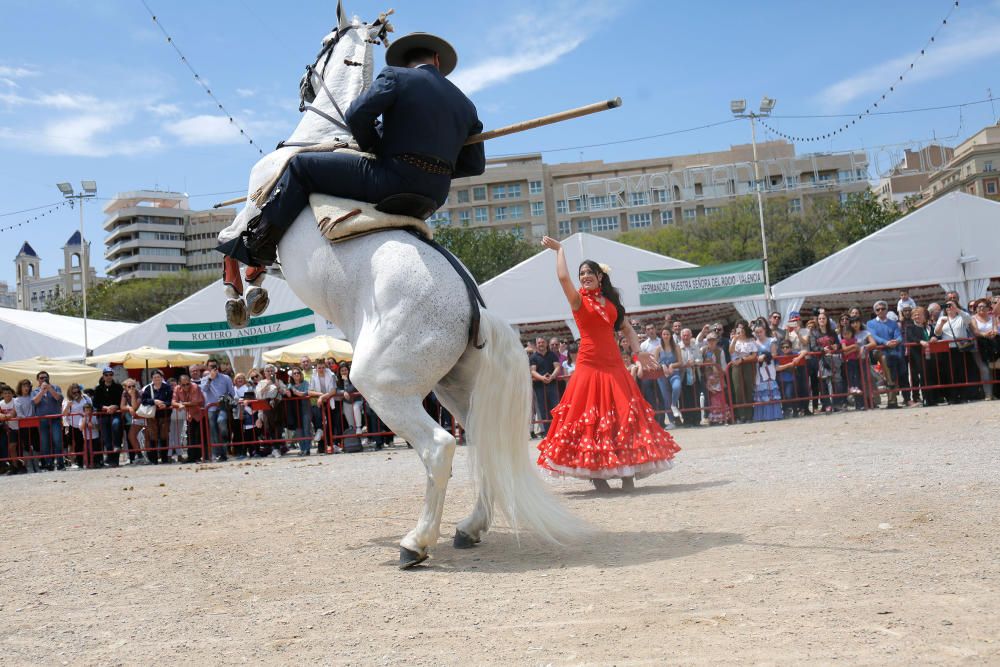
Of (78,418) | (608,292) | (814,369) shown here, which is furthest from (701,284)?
(608,292)

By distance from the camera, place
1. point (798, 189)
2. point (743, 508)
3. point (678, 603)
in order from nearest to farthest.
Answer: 1. point (678, 603)
2. point (743, 508)
3. point (798, 189)

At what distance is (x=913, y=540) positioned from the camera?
14.0 feet

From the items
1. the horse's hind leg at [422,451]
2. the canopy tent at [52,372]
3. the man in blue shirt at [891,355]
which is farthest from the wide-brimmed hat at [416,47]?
the canopy tent at [52,372]

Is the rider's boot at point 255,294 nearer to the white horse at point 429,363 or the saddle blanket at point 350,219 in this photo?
the white horse at point 429,363

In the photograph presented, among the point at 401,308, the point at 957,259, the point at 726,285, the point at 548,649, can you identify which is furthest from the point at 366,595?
the point at 957,259

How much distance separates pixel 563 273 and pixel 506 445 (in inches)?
88.0

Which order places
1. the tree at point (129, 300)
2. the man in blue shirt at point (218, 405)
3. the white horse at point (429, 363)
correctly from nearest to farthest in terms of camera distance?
the white horse at point (429, 363) → the man in blue shirt at point (218, 405) → the tree at point (129, 300)

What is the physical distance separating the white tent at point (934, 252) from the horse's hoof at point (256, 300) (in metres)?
17.8

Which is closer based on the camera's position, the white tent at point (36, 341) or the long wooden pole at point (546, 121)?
the long wooden pole at point (546, 121)

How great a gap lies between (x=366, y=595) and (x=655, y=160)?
11098 centimetres

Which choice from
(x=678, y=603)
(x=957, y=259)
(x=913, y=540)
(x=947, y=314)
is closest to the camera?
(x=678, y=603)

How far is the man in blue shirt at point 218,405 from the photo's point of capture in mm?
15898

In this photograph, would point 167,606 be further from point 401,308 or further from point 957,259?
point 957,259

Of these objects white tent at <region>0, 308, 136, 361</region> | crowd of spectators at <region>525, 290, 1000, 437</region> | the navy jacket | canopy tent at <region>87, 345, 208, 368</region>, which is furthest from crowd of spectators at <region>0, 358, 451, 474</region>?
the navy jacket
